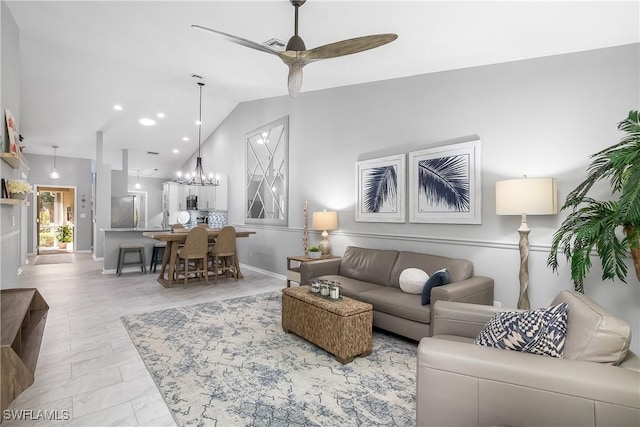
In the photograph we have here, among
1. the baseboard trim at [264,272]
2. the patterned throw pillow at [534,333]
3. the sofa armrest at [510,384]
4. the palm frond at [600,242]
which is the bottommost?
the baseboard trim at [264,272]

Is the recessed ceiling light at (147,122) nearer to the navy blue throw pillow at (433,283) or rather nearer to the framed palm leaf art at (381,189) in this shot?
the framed palm leaf art at (381,189)

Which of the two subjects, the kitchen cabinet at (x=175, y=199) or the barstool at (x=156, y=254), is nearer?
the barstool at (x=156, y=254)

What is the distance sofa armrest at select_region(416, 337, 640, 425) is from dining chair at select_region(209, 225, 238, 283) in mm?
4655

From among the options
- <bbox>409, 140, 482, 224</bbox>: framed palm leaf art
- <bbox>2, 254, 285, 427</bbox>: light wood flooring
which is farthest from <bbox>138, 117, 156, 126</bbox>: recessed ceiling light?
<bbox>409, 140, 482, 224</bbox>: framed palm leaf art

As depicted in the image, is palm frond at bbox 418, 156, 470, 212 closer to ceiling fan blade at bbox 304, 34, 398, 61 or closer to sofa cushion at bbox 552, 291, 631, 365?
ceiling fan blade at bbox 304, 34, 398, 61

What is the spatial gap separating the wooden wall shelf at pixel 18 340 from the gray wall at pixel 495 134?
11.5ft

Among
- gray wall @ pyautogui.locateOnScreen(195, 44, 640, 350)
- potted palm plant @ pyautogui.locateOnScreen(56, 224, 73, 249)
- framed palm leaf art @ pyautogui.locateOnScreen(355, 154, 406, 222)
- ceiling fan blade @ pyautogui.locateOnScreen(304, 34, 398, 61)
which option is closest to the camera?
ceiling fan blade @ pyautogui.locateOnScreen(304, 34, 398, 61)

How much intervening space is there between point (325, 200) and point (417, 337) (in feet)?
8.97

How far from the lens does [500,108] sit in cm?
317

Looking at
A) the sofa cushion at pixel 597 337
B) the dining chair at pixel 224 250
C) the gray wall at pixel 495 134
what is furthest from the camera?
the dining chair at pixel 224 250

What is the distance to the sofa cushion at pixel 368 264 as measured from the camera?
12.4ft

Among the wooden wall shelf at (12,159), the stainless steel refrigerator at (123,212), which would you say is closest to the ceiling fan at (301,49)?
the wooden wall shelf at (12,159)

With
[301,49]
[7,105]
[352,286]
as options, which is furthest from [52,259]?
[301,49]

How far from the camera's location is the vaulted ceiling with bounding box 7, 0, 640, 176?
251cm
